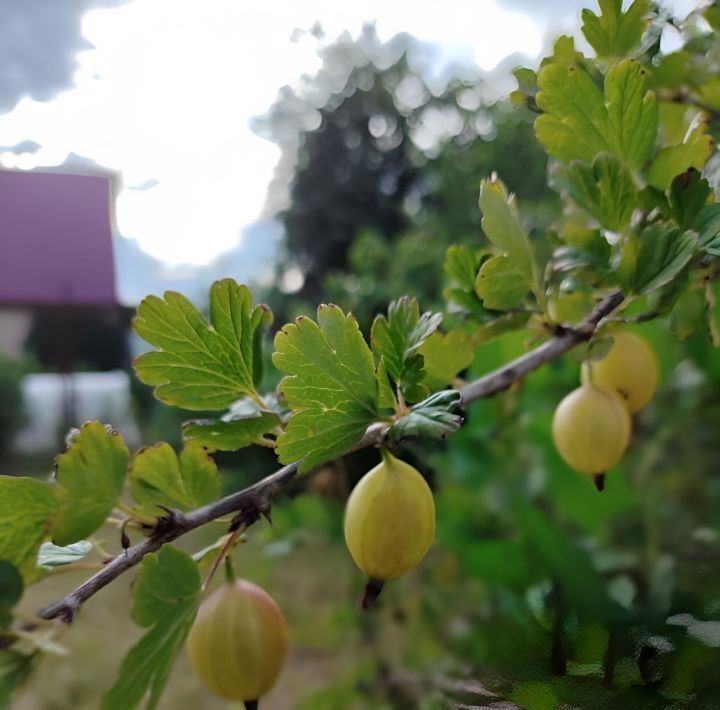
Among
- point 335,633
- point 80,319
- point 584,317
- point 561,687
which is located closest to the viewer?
point 561,687

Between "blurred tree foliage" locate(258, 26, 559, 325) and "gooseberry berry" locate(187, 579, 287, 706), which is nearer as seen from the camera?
"gooseberry berry" locate(187, 579, 287, 706)

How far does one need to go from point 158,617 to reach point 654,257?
0.15 m

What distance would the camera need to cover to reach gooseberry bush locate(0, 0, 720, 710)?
5.9 inches

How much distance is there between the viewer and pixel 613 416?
206 mm

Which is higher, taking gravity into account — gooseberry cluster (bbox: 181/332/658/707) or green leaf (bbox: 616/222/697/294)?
green leaf (bbox: 616/222/697/294)

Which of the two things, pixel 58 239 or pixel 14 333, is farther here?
pixel 14 333

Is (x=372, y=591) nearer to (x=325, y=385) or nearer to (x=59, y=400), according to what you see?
(x=325, y=385)

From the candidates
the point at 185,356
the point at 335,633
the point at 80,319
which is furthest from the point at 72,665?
the point at 80,319

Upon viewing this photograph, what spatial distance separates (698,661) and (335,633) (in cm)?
77

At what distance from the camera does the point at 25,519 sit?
0.48ft

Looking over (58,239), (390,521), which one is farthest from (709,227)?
(58,239)

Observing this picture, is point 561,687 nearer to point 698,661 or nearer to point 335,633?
point 698,661

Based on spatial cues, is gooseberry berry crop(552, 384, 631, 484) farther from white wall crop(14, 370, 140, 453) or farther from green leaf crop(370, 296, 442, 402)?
white wall crop(14, 370, 140, 453)

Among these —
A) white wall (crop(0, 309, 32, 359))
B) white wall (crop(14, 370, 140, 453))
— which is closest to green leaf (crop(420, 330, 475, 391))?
white wall (crop(14, 370, 140, 453))
